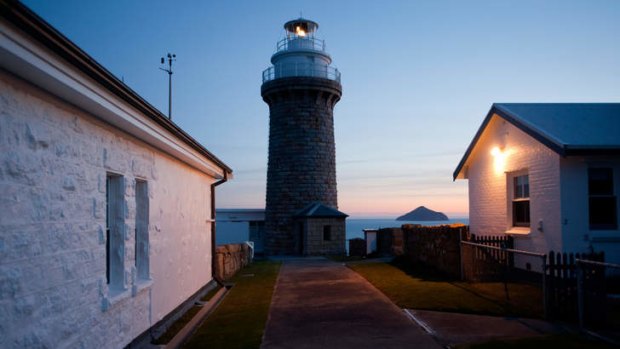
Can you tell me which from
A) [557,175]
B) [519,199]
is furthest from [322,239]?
[557,175]

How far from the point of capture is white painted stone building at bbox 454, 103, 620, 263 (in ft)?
40.7

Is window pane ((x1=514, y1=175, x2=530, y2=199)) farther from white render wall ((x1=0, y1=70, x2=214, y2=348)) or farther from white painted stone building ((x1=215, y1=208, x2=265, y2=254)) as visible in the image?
white painted stone building ((x1=215, y1=208, x2=265, y2=254))

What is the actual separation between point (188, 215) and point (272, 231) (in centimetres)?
2348

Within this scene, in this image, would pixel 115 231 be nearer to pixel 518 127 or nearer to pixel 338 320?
pixel 338 320

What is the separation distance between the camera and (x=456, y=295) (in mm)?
12086

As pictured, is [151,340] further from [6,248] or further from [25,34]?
[25,34]

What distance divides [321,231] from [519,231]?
61.5 feet

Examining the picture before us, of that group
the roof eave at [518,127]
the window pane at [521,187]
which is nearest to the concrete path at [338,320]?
the window pane at [521,187]

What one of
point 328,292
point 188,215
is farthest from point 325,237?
point 188,215

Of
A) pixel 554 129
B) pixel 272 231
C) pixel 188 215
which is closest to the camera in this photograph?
pixel 188 215

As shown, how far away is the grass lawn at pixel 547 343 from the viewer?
746 cm

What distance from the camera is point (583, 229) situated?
1246 centimetres

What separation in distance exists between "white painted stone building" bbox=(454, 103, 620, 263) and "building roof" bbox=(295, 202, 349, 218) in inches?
669

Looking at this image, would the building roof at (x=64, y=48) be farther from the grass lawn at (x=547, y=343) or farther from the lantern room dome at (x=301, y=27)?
the lantern room dome at (x=301, y=27)
